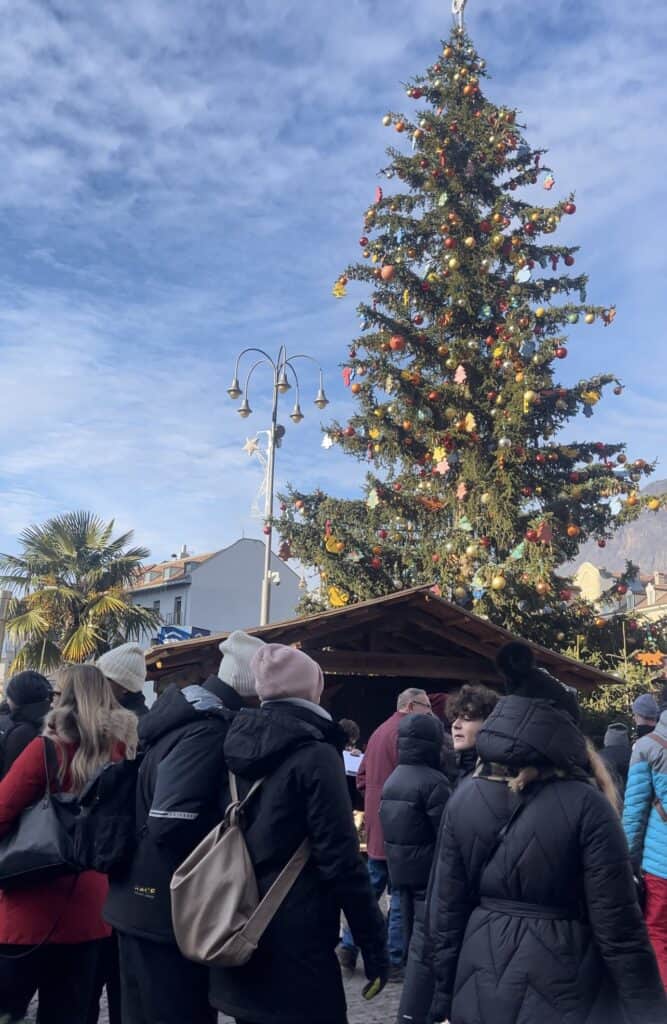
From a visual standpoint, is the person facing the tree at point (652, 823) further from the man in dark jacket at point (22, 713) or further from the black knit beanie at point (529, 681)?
the man in dark jacket at point (22, 713)

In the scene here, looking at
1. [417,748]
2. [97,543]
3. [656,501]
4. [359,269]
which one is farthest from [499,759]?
[97,543]

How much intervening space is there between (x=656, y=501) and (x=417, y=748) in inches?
421

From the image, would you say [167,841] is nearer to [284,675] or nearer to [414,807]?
[284,675]

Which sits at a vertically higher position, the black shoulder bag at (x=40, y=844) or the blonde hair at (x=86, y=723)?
the blonde hair at (x=86, y=723)

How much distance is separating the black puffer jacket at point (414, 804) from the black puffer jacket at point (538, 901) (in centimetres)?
241

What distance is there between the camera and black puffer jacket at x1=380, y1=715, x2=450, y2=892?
544 centimetres

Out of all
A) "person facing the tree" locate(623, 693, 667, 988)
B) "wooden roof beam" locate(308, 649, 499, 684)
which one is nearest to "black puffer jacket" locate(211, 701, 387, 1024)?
"person facing the tree" locate(623, 693, 667, 988)

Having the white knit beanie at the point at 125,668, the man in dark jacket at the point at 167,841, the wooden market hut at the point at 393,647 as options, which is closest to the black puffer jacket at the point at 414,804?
the white knit beanie at the point at 125,668

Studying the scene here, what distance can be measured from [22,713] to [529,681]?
3195mm

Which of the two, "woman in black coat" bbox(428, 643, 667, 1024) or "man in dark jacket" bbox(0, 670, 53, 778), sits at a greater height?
"man in dark jacket" bbox(0, 670, 53, 778)

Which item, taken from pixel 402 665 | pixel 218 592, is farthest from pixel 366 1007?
pixel 218 592

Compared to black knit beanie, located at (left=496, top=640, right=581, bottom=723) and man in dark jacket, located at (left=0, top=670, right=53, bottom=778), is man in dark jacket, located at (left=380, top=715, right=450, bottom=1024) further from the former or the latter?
black knit beanie, located at (left=496, top=640, right=581, bottom=723)

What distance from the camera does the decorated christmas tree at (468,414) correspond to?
1608 centimetres

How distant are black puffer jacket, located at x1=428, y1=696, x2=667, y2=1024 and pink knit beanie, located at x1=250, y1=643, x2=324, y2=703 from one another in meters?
0.62
